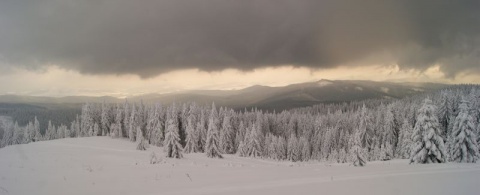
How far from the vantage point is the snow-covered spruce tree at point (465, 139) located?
34.3 metres

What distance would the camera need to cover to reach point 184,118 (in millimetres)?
95875

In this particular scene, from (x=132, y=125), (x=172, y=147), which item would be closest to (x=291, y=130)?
(x=132, y=125)

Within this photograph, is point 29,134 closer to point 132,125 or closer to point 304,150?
point 132,125

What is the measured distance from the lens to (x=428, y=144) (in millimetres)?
32156

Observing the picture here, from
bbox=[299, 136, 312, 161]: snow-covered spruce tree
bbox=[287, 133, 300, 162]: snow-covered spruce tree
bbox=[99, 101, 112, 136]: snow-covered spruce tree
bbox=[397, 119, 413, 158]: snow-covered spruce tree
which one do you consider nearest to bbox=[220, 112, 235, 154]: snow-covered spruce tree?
bbox=[287, 133, 300, 162]: snow-covered spruce tree

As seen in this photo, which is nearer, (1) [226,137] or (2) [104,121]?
(1) [226,137]

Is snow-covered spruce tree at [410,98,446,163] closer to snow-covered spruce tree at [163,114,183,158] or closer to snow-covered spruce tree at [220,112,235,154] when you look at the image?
snow-covered spruce tree at [163,114,183,158]

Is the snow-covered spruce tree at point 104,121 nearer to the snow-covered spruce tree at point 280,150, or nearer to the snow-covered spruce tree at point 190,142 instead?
the snow-covered spruce tree at point 190,142

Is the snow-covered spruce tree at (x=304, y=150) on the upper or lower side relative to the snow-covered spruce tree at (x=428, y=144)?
lower

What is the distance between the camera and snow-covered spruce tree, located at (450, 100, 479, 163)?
34.3m

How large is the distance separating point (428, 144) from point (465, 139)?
668cm

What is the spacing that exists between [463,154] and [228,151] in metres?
68.5

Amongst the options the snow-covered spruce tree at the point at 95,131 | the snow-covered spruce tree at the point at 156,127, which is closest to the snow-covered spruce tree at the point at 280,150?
the snow-covered spruce tree at the point at 156,127

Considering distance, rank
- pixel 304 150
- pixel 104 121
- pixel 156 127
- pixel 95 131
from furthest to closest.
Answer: pixel 304 150
pixel 104 121
pixel 95 131
pixel 156 127
